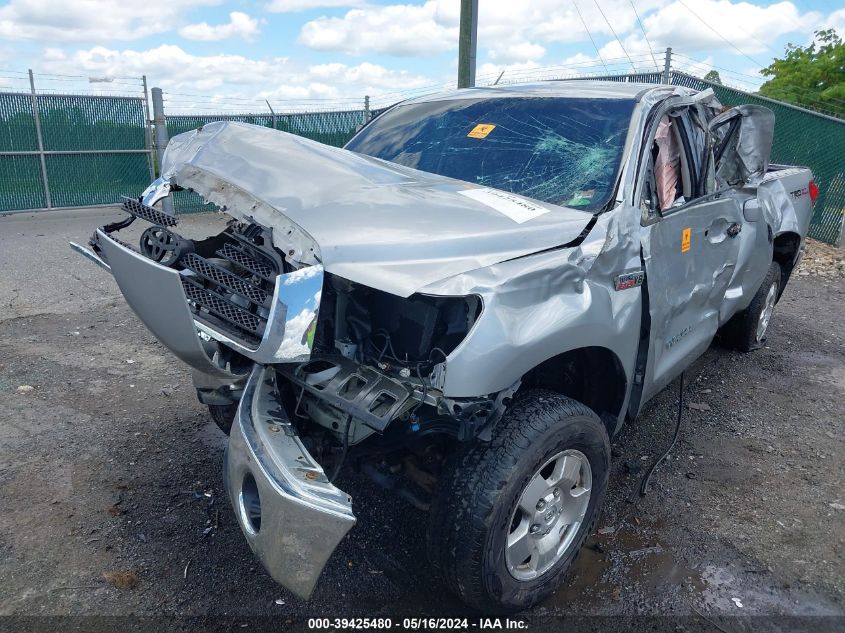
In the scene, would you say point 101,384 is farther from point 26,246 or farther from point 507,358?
point 26,246

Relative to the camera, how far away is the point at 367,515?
334cm

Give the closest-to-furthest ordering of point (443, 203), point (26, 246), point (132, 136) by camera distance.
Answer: point (443, 203), point (26, 246), point (132, 136)

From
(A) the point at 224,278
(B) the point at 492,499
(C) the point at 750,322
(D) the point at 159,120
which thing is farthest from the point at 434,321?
(D) the point at 159,120

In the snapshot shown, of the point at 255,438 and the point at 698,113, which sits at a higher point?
the point at 698,113

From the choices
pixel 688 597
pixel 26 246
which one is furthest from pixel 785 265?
pixel 26 246

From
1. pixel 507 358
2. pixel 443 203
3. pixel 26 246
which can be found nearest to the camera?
pixel 507 358

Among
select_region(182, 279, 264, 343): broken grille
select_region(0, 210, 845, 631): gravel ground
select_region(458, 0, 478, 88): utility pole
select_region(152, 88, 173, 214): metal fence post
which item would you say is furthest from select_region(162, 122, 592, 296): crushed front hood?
select_region(152, 88, 173, 214): metal fence post

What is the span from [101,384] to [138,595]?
2.31 m

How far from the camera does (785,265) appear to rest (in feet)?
18.3

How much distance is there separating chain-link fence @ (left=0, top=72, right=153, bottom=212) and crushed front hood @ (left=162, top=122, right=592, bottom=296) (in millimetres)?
10208

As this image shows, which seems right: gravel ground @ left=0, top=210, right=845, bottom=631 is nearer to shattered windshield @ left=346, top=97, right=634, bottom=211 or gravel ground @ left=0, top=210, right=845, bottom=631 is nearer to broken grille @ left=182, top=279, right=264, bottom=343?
broken grille @ left=182, top=279, right=264, bottom=343

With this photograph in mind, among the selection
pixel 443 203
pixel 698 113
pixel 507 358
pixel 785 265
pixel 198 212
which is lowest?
pixel 198 212

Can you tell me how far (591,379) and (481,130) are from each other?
4.81 ft

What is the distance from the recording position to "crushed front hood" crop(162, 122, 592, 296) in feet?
7.69
